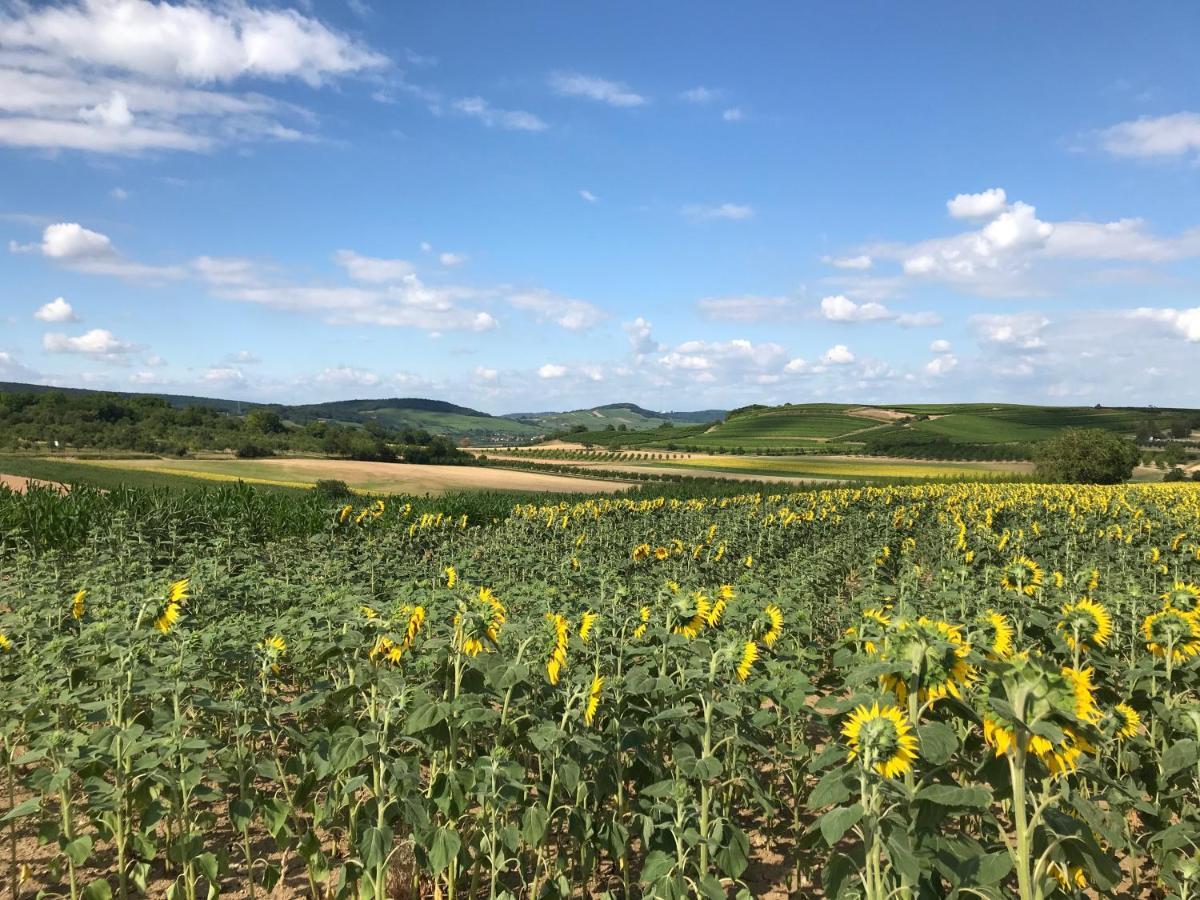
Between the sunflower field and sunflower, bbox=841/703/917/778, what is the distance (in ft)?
0.04

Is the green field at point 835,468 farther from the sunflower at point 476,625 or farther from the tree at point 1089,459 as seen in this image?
the sunflower at point 476,625

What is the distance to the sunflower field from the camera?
289 centimetres

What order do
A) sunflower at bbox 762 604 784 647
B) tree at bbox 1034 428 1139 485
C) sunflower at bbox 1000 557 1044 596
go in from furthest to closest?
1. tree at bbox 1034 428 1139 485
2. sunflower at bbox 1000 557 1044 596
3. sunflower at bbox 762 604 784 647

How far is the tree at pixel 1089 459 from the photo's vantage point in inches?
2165

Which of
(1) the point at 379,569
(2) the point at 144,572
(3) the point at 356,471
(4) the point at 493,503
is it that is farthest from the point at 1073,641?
(3) the point at 356,471

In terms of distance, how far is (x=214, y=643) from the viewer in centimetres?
576

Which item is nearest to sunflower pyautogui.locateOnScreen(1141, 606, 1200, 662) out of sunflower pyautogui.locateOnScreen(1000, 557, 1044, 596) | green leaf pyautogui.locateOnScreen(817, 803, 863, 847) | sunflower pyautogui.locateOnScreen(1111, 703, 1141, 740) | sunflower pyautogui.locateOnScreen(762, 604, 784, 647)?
sunflower pyautogui.locateOnScreen(1111, 703, 1141, 740)

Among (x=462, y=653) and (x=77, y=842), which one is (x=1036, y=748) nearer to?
(x=462, y=653)

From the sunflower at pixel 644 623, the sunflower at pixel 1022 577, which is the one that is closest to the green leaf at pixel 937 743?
the sunflower at pixel 644 623

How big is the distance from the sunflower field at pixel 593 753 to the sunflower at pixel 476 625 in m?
0.03

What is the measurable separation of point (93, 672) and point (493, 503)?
23.4 metres

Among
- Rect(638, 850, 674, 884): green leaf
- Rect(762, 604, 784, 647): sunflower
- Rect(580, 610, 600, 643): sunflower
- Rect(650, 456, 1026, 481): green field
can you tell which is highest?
Rect(580, 610, 600, 643): sunflower

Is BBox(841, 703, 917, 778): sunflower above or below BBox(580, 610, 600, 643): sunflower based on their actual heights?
above

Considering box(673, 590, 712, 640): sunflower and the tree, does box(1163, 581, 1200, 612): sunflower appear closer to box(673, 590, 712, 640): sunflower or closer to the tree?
box(673, 590, 712, 640): sunflower
